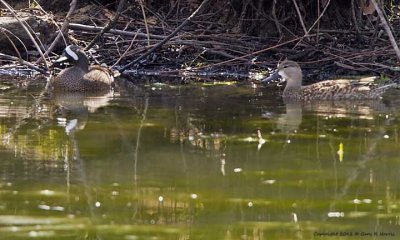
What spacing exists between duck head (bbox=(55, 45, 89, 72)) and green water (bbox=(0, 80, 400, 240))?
2877 mm

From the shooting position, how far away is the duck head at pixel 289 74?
12.2 meters

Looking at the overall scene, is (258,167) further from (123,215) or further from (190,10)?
(190,10)

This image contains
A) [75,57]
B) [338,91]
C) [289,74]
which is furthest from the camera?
[75,57]

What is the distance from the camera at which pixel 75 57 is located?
13.2 m

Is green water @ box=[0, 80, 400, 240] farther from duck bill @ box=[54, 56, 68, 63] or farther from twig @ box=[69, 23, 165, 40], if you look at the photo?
twig @ box=[69, 23, 165, 40]

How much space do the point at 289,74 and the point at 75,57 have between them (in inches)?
113

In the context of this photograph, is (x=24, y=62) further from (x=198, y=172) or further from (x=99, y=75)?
(x=198, y=172)

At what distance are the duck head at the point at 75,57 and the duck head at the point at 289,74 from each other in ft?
7.96

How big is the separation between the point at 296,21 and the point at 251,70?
1768mm

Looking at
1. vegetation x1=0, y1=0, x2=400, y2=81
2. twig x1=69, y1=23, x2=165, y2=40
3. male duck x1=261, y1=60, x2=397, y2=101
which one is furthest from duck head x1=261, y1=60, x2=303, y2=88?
twig x1=69, y1=23, x2=165, y2=40

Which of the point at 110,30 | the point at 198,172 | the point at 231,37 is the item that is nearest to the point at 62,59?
the point at 110,30

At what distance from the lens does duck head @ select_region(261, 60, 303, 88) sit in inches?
480

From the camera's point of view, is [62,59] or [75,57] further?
[62,59]

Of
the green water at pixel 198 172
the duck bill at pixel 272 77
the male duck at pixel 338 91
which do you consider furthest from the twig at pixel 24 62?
the male duck at pixel 338 91
